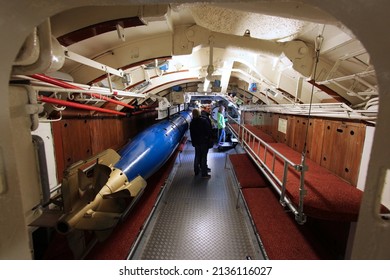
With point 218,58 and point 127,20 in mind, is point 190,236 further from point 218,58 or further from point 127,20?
point 218,58

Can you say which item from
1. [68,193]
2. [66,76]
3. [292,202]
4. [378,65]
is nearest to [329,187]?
[292,202]

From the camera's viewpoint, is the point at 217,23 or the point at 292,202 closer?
the point at 217,23

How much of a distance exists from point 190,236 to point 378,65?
2.47 meters

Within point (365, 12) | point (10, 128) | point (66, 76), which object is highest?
point (66, 76)

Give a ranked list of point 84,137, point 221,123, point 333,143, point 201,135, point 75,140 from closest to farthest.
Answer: point 333,143
point 75,140
point 84,137
point 201,135
point 221,123

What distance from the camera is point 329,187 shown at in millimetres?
2100

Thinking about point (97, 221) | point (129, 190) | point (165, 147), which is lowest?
point (97, 221)

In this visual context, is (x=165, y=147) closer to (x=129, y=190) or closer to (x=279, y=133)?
(x=129, y=190)

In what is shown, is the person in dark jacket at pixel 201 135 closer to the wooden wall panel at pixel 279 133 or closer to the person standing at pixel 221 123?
the wooden wall panel at pixel 279 133

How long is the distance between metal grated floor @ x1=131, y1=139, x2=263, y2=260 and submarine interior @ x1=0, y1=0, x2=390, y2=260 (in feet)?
0.07

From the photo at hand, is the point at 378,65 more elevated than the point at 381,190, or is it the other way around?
the point at 378,65

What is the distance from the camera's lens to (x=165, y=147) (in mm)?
3918

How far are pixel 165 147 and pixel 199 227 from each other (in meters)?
1.91

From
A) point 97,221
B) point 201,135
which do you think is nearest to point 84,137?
point 97,221
